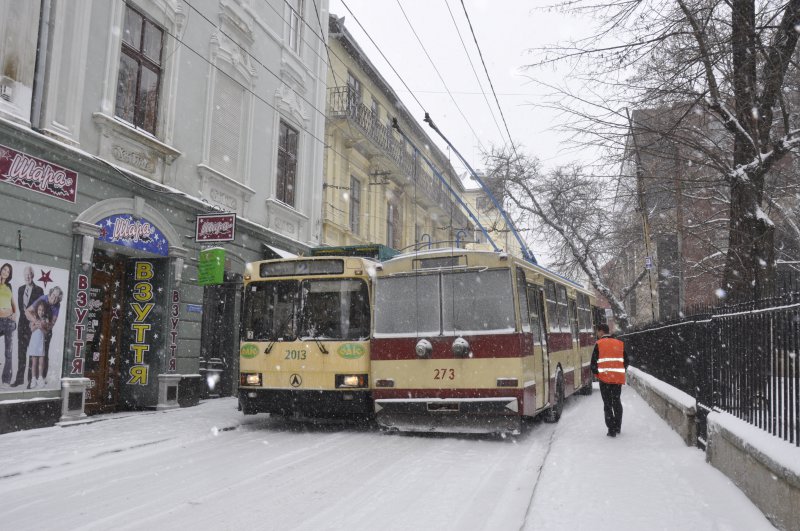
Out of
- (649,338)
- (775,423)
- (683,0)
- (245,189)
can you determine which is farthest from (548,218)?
(775,423)

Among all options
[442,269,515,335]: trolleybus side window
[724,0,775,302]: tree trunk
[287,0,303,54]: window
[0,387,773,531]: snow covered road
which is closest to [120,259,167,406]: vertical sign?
[0,387,773,531]: snow covered road

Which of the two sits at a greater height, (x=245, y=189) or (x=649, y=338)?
(x=245, y=189)

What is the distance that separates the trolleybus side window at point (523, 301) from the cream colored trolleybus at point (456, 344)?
2 centimetres

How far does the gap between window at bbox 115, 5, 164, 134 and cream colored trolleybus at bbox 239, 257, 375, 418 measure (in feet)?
14.5

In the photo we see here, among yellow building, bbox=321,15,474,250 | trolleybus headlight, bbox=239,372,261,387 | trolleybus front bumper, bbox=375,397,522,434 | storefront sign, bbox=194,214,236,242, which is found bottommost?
trolleybus front bumper, bbox=375,397,522,434

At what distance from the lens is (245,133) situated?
1644 centimetres

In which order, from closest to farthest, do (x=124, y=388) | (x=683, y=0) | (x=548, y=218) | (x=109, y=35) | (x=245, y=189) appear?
(x=683, y=0) → (x=109, y=35) → (x=124, y=388) → (x=245, y=189) → (x=548, y=218)

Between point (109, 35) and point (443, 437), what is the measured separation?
9172 mm

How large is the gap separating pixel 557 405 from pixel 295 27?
13.5 m

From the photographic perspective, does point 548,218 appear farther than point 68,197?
Yes

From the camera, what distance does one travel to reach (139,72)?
42.1ft

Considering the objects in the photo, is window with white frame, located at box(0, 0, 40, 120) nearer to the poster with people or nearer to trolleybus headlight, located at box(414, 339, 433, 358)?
the poster with people

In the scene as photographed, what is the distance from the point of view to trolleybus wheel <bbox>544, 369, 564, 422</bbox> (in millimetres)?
11523

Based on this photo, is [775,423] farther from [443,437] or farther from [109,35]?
[109,35]
